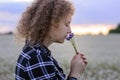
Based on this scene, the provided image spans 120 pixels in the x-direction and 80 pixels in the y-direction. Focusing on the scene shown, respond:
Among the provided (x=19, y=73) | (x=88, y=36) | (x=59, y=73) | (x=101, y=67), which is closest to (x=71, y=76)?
(x=59, y=73)

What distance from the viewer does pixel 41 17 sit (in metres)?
3.65

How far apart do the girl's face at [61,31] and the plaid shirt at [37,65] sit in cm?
11

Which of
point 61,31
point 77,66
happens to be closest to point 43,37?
point 61,31

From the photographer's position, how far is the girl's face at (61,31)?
144 inches

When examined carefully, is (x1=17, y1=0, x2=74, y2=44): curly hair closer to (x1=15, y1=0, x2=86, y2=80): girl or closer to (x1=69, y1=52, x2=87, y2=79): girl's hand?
(x1=15, y1=0, x2=86, y2=80): girl

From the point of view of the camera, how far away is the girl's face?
12.0 ft

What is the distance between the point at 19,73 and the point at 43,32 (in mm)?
291

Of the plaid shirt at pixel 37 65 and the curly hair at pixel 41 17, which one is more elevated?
the curly hair at pixel 41 17

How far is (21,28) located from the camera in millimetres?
3789

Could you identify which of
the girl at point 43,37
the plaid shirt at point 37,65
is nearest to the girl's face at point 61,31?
the girl at point 43,37

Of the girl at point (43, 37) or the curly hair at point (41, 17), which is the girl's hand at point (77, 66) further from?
the curly hair at point (41, 17)

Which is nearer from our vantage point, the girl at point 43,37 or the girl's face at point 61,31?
the girl at point 43,37

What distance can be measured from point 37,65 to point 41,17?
32cm

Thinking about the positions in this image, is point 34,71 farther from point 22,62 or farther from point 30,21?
point 30,21
